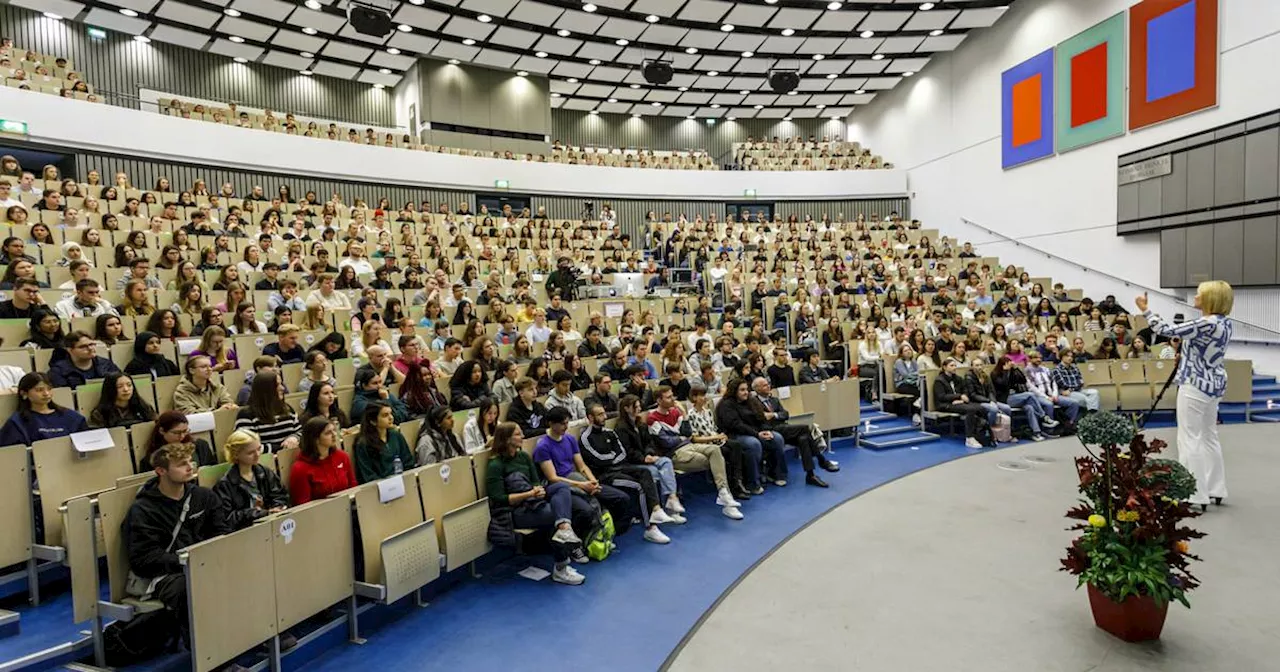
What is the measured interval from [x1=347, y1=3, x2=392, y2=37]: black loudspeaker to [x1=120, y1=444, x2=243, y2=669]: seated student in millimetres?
11061

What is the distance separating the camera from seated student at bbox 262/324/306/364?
5.01 metres

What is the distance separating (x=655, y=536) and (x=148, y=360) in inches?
133

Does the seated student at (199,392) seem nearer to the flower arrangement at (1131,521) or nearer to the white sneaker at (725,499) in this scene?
the white sneaker at (725,499)

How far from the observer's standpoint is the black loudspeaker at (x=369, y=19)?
11609 millimetres

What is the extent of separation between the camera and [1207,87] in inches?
400

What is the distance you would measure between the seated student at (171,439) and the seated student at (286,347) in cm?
149

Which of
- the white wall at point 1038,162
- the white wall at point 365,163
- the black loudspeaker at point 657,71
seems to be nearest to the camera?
the white wall at point 1038,162

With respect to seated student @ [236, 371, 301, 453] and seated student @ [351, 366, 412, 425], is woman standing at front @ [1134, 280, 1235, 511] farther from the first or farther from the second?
seated student @ [236, 371, 301, 453]

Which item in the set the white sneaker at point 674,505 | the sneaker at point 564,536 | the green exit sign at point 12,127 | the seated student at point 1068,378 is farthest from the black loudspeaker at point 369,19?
the seated student at point 1068,378

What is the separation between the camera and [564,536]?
3.65 metres

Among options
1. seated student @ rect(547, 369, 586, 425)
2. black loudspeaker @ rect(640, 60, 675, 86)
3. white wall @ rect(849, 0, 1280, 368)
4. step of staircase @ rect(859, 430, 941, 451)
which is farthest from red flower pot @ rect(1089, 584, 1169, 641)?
black loudspeaker @ rect(640, 60, 675, 86)

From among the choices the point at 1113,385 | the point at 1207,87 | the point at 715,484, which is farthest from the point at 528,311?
the point at 1207,87

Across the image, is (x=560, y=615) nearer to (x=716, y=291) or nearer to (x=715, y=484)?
(x=715, y=484)

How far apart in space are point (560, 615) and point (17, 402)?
2.90 metres
